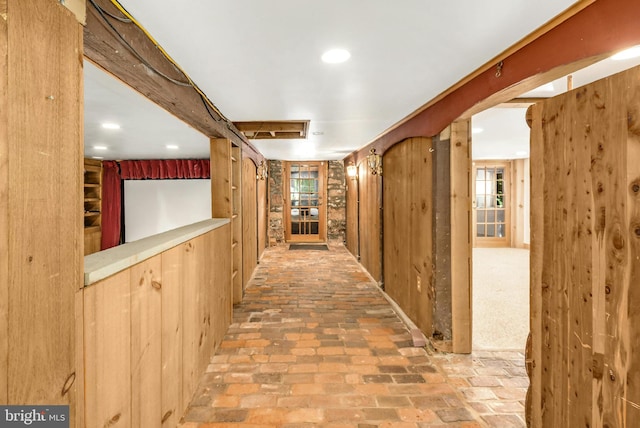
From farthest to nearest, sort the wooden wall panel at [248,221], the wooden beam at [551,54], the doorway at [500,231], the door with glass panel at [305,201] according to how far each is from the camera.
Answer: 1. the door with glass panel at [305,201]
2. the wooden wall panel at [248,221]
3. the doorway at [500,231]
4. the wooden beam at [551,54]

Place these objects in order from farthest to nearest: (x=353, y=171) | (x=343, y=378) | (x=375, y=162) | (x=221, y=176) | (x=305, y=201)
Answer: (x=305, y=201) → (x=353, y=171) → (x=375, y=162) → (x=221, y=176) → (x=343, y=378)

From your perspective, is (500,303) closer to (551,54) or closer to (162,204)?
(551,54)

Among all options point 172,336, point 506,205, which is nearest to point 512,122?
point 172,336

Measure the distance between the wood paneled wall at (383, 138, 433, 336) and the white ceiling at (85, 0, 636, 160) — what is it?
506mm

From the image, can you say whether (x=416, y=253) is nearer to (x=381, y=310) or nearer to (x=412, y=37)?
(x=381, y=310)

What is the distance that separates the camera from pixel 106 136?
3.93 meters

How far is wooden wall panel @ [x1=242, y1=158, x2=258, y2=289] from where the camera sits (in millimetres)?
3995

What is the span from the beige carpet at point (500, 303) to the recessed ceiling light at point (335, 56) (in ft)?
7.90

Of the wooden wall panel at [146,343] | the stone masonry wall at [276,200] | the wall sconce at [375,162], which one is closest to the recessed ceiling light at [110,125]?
the wooden wall panel at [146,343]

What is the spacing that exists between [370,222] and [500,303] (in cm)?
200

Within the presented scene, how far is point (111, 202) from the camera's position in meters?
6.54

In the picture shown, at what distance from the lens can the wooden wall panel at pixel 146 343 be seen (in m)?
1.28

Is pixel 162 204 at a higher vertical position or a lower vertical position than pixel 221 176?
lower
